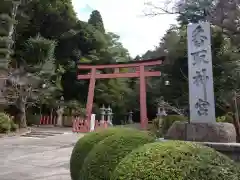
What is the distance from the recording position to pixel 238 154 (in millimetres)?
4410

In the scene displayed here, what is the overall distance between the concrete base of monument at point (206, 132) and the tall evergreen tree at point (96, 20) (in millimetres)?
25990

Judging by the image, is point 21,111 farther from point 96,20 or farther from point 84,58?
point 96,20

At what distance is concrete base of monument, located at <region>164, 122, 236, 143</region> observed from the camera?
17.3ft

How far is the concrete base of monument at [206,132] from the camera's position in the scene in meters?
5.28

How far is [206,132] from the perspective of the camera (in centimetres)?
542

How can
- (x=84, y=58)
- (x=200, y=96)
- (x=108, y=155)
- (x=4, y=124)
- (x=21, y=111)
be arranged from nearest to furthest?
(x=108, y=155)
(x=200, y=96)
(x=4, y=124)
(x=21, y=111)
(x=84, y=58)

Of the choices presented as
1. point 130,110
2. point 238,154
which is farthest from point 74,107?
point 238,154

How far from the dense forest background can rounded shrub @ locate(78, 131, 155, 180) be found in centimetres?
1097

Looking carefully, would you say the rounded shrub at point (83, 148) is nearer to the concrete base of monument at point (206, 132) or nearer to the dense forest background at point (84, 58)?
Answer: the concrete base of monument at point (206, 132)

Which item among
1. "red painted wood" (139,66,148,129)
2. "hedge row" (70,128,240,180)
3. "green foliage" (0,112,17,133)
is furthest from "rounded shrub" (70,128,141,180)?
"red painted wood" (139,66,148,129)

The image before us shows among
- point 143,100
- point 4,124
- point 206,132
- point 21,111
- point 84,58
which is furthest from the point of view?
→ point 84,58

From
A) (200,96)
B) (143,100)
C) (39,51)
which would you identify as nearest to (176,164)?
(200,96)

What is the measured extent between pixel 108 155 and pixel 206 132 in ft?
10.5

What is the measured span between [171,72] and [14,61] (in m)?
12.0
